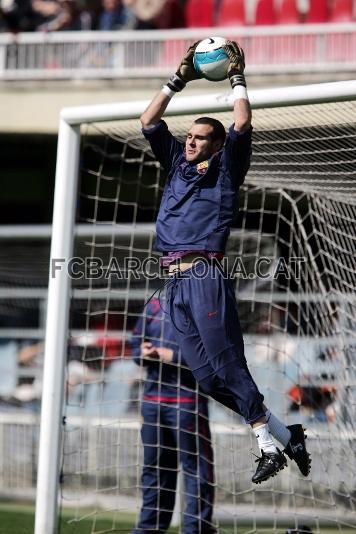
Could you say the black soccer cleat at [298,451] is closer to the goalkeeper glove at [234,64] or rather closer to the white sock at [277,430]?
the white sock at [277,430]

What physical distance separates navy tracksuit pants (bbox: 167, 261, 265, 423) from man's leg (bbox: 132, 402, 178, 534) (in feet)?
5.87

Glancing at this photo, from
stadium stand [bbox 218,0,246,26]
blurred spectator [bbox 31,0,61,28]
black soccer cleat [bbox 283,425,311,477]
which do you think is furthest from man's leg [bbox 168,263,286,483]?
blurred spectator [bbox 31,0,61,28]

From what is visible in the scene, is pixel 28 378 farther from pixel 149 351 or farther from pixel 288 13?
pixel 288 13

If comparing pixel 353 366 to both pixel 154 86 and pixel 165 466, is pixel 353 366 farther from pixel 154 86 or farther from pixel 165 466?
pixel 154 86

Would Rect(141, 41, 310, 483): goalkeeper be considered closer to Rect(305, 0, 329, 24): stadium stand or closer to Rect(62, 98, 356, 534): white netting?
Rect(62, 98, 356, 534): white netting

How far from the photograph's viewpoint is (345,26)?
11125 mm

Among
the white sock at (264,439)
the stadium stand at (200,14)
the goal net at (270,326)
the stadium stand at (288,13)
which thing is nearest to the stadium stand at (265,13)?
the stadium stand at (288,13)

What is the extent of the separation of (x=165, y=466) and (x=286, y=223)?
199 cm

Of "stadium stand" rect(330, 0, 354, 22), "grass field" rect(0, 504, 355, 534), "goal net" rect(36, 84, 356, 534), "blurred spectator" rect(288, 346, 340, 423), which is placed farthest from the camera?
"stadium stand" rect(330, 0, 354, 22)

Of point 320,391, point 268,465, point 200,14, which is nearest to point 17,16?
point 200,14

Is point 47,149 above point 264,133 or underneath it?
above

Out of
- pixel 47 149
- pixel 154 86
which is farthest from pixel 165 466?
pixel 47 149

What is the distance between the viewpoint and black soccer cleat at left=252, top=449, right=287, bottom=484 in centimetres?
536

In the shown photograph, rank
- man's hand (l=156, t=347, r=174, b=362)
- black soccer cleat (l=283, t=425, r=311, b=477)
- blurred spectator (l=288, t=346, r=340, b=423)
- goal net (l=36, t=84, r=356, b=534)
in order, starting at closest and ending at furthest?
black soccer cleat (l=283, t=425, r=311, b=477)
goal net (l=36, t=84, r=356, b=534)
man's hand (l=156, t=347, r=174, b=362)
blurred spectator (l=288, t=346, r=340, b=423)
